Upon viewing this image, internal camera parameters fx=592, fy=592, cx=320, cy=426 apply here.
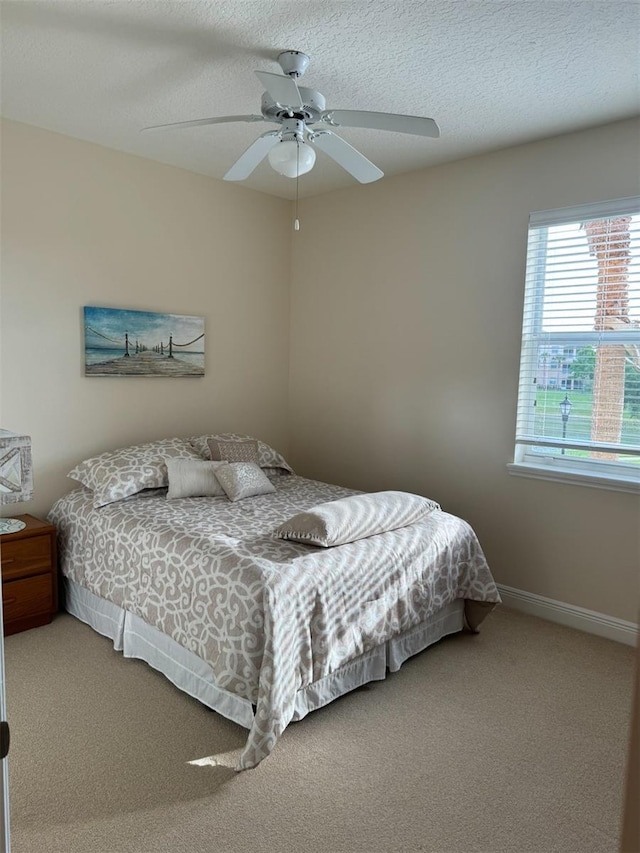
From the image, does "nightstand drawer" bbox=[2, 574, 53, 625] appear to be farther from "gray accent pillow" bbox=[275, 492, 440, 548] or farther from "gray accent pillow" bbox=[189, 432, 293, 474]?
"gray accent pillow" bbox=[275, 492, 440, 548]

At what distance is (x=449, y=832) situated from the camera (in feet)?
6.15

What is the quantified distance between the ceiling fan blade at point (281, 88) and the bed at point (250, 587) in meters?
1.72

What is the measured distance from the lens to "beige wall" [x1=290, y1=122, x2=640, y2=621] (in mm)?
3246

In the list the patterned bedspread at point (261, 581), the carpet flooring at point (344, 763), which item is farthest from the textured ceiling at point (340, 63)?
the carpet flooring at point (344, 763)

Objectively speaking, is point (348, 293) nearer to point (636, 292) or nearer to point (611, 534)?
point (636, 292)

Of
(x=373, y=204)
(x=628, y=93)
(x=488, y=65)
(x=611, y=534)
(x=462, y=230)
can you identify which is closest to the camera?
(x=488, y=65)

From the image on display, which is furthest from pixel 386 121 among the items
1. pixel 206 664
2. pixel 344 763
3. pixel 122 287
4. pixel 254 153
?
pixel 344 763

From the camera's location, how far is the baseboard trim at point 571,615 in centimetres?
318

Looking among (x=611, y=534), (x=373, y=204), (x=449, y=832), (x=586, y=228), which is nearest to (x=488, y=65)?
(x=586, y=228)

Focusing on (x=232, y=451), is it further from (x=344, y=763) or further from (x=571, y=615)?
(x=571, y=615)

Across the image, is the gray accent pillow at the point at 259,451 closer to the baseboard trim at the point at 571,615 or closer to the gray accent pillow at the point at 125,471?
the gray accent pillow at the point at 125,471

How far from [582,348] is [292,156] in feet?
6.31

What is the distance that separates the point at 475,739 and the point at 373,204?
3.37 m

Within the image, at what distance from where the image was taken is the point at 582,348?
3305 millimetres
